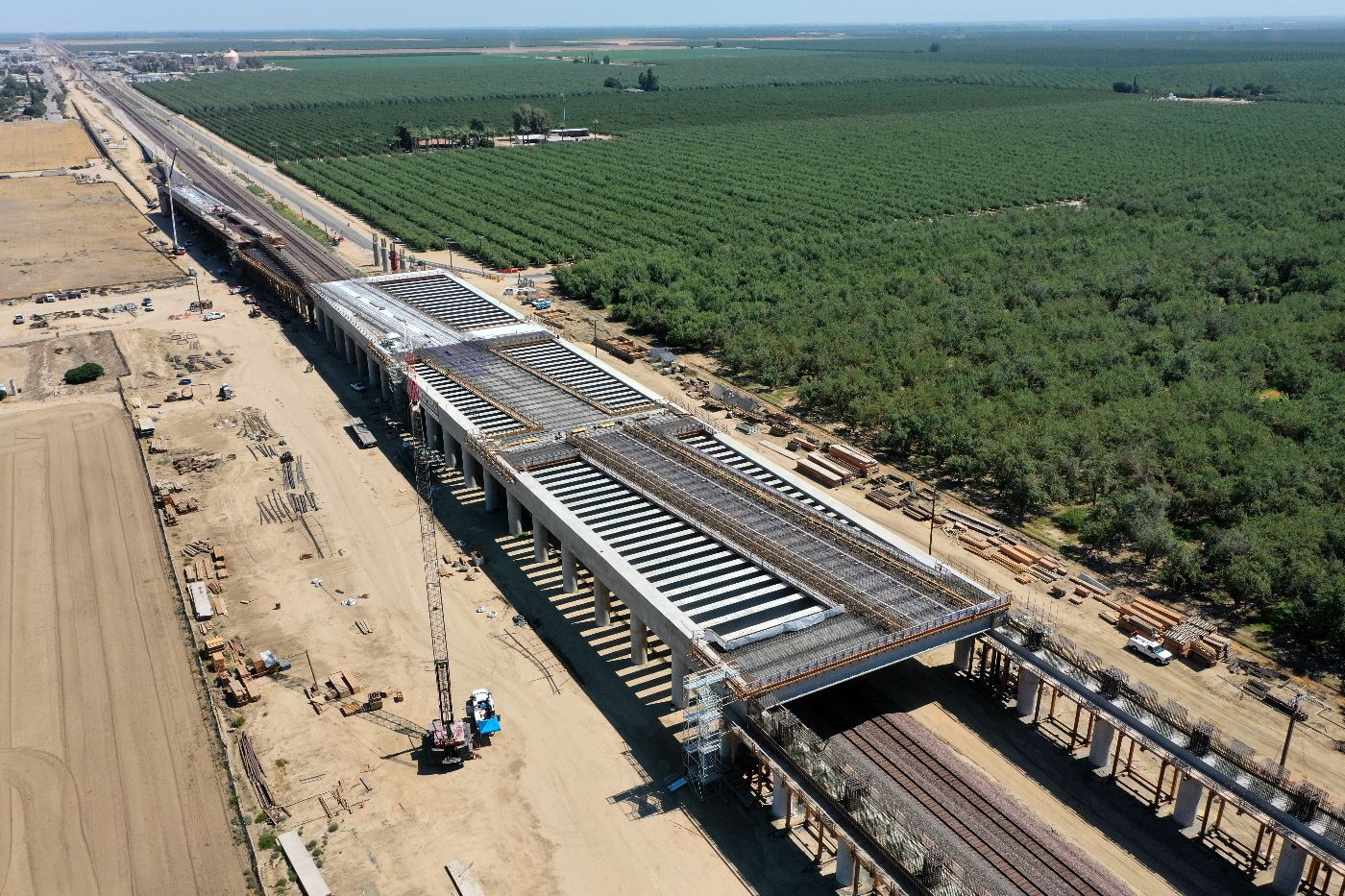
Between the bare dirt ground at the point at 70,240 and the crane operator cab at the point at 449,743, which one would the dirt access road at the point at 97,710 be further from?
the bare dirt ground at the point at 70,240

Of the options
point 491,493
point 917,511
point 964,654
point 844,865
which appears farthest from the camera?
point 491,493

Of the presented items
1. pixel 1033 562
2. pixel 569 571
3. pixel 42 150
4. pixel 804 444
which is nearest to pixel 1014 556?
pixel 1033 562

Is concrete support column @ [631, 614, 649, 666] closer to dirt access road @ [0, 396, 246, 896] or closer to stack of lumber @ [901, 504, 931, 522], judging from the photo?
dirt access road @ [0, 396, 246, 896]

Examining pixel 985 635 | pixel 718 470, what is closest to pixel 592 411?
pixel 718 470

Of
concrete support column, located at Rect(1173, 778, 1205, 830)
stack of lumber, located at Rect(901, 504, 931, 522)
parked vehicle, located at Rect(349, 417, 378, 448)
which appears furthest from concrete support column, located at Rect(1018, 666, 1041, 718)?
parked vehicle, located at Rect(349, 417, 378, 448)

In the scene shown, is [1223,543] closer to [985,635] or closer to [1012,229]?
[985,635]

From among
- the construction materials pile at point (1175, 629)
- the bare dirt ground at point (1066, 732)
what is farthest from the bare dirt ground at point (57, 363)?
the construction materials pile at point (1175, 629)

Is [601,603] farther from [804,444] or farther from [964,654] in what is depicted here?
[804,444]
